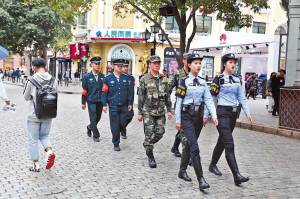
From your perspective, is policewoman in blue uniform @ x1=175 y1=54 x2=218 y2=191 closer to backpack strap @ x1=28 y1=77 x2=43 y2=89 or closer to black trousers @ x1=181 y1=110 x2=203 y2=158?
black trousers @ x1=181 y1=110 x2=203 y2=158

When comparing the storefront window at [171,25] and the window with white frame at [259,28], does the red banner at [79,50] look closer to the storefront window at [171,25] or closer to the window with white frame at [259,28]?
the storefront window at [171,25]

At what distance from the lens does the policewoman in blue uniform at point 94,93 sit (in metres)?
10.5

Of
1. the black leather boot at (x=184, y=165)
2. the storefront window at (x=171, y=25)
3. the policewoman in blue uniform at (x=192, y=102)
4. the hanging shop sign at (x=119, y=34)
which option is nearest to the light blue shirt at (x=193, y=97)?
the policewoman in blue uniform at (x=192, y=102)

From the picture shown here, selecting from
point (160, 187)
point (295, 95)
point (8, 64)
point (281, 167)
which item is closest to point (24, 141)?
point (160, 187)

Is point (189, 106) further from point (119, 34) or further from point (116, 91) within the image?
point (119, 34)

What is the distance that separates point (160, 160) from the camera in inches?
334

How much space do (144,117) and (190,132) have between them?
4.92 ft

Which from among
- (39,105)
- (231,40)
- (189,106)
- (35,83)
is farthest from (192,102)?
(231,40)

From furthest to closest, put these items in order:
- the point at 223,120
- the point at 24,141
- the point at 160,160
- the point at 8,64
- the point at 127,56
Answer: the point at 8,64, the point at 127,56, the point at 24,141, the point at 160,160, the point at 223,120

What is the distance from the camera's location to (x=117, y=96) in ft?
30.9

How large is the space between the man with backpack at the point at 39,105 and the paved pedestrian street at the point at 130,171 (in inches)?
15.1

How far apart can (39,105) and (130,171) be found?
1.74 m

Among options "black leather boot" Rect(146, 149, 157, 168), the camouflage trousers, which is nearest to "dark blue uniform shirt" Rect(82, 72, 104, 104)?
the camouflage trousers

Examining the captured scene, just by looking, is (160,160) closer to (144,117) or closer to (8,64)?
(144,117)
